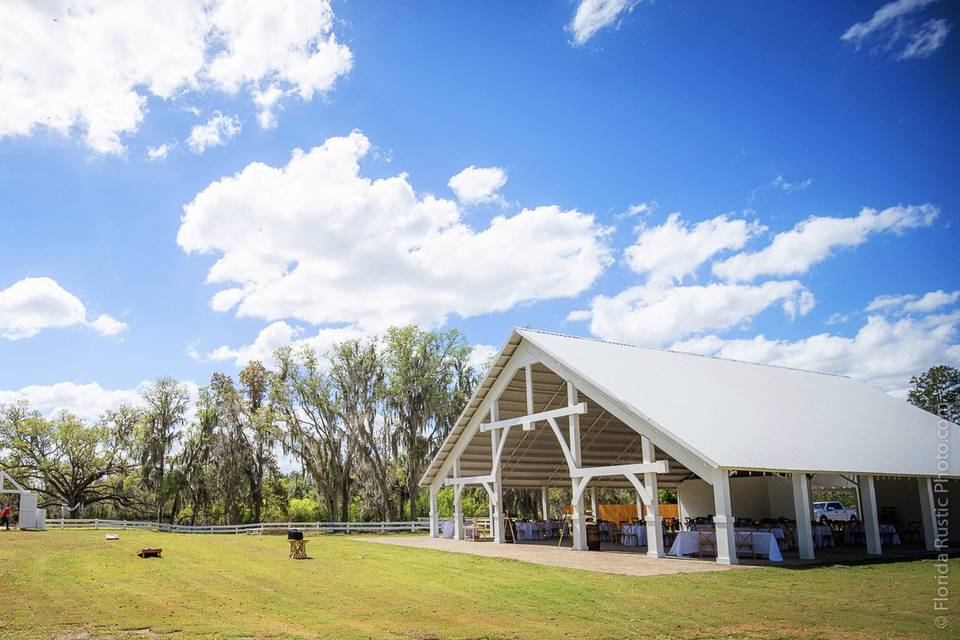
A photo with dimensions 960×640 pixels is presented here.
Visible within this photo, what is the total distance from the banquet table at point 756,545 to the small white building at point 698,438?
0.51 meters

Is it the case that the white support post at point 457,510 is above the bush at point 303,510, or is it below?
above

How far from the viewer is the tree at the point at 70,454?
41375mm

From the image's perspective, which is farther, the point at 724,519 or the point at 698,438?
the point at 698,438

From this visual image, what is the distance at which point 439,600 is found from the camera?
425 inches

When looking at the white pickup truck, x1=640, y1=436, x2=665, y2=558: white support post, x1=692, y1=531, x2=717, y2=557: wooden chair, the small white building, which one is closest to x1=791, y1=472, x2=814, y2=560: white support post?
the small white building

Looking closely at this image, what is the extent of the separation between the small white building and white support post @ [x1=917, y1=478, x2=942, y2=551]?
1.8 inches

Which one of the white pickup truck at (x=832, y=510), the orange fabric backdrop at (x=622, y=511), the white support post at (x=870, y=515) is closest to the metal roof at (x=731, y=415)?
the white support post at (x=870, y=515)

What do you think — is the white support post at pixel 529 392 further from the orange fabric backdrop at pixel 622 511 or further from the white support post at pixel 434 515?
the orange fabric backdrop at pixel 622 511

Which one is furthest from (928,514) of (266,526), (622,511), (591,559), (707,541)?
(266,526)

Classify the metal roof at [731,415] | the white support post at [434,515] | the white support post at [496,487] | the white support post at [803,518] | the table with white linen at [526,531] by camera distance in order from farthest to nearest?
the white support post at [434,515]
the table with white linen at [526,531]
the white support post at [496,487]
the metal roof at [731,415]
the white support post at [803,518]

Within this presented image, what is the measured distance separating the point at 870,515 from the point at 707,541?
4331 mm

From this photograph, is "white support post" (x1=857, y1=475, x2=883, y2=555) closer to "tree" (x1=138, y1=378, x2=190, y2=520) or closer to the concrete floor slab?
the concrete floor slab

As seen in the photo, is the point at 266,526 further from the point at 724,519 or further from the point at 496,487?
the point at 724,519

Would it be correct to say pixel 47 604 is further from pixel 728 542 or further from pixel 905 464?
pixel 905 464
